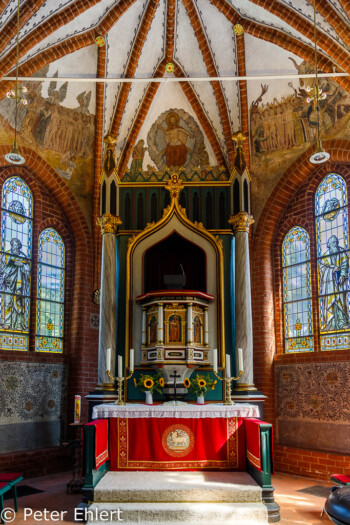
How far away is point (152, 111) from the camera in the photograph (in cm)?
1411

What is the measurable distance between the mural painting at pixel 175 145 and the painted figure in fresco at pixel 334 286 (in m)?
3.95

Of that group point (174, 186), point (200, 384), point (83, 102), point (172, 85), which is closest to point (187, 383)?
point (200, 384)

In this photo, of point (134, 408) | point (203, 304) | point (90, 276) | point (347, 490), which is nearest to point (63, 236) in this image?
point (90, 276)

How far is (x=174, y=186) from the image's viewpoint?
35.7ft

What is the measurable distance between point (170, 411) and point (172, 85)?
345 inches

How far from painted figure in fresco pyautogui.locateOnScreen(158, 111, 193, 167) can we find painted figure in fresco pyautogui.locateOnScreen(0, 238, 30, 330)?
15.5 ft

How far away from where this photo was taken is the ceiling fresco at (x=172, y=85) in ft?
36.1

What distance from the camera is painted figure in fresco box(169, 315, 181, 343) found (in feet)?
31.4

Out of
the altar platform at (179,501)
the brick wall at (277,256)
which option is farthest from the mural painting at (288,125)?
the altar platform at (179,501)

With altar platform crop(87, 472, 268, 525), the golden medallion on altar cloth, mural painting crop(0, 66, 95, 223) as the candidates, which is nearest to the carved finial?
mural painting crop(0, 66, 95, 223)

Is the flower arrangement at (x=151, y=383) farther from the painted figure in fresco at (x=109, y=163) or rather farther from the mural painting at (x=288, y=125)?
the mural painting at (x=288, y=125)

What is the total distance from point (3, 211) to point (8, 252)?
0.93 metres

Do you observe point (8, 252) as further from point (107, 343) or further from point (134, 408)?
point (134, 408)

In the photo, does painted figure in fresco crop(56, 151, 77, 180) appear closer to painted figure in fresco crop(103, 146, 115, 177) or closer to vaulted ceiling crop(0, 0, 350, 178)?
vaulted ceiling crop(0, 0, 350, 178)
